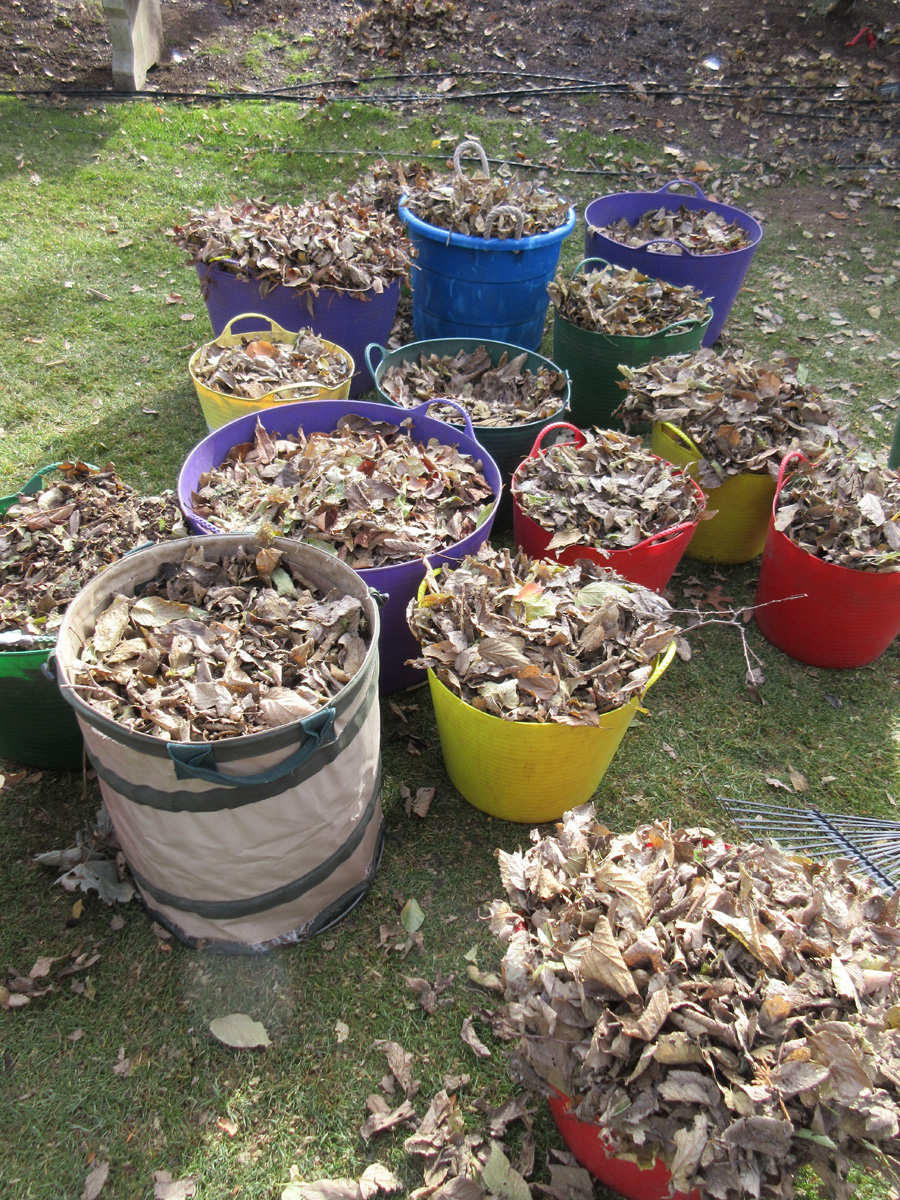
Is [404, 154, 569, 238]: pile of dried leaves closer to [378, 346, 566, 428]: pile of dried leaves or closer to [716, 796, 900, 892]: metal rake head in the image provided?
[378, 346, 566, 428]: pile of dried leaves

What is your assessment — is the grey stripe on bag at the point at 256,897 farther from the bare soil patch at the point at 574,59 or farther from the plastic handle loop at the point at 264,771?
the bare soil patch at the point at 574,59

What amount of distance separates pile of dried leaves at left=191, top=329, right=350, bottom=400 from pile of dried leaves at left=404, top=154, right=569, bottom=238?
1.29 metres

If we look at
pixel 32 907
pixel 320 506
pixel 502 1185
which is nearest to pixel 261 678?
pixel 320 506

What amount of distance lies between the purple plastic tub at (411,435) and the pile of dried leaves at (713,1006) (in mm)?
1216

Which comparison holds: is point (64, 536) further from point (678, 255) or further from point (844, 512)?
point (678, 255)

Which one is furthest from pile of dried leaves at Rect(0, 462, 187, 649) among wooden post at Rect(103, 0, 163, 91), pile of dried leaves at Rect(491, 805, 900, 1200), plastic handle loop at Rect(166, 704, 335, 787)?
wooden post at Rect(103, 0, 163, 91)

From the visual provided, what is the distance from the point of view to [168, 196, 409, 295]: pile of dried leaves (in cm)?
441

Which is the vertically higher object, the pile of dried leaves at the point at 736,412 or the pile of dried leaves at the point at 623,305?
the pile of dried leaves at the point at 623,305

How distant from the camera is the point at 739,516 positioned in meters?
4.06

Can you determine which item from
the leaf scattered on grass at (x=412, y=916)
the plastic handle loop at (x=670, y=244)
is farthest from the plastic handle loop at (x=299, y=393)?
the plastic handle loop at (x=670, y=244)

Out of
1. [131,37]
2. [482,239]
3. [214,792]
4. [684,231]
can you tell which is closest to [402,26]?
[131,37]

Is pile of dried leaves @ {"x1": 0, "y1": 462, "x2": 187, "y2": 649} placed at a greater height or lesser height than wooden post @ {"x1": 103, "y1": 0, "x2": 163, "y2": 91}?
lesser

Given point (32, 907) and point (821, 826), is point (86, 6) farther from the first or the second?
point (821, 826)

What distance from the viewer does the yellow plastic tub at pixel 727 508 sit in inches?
152
